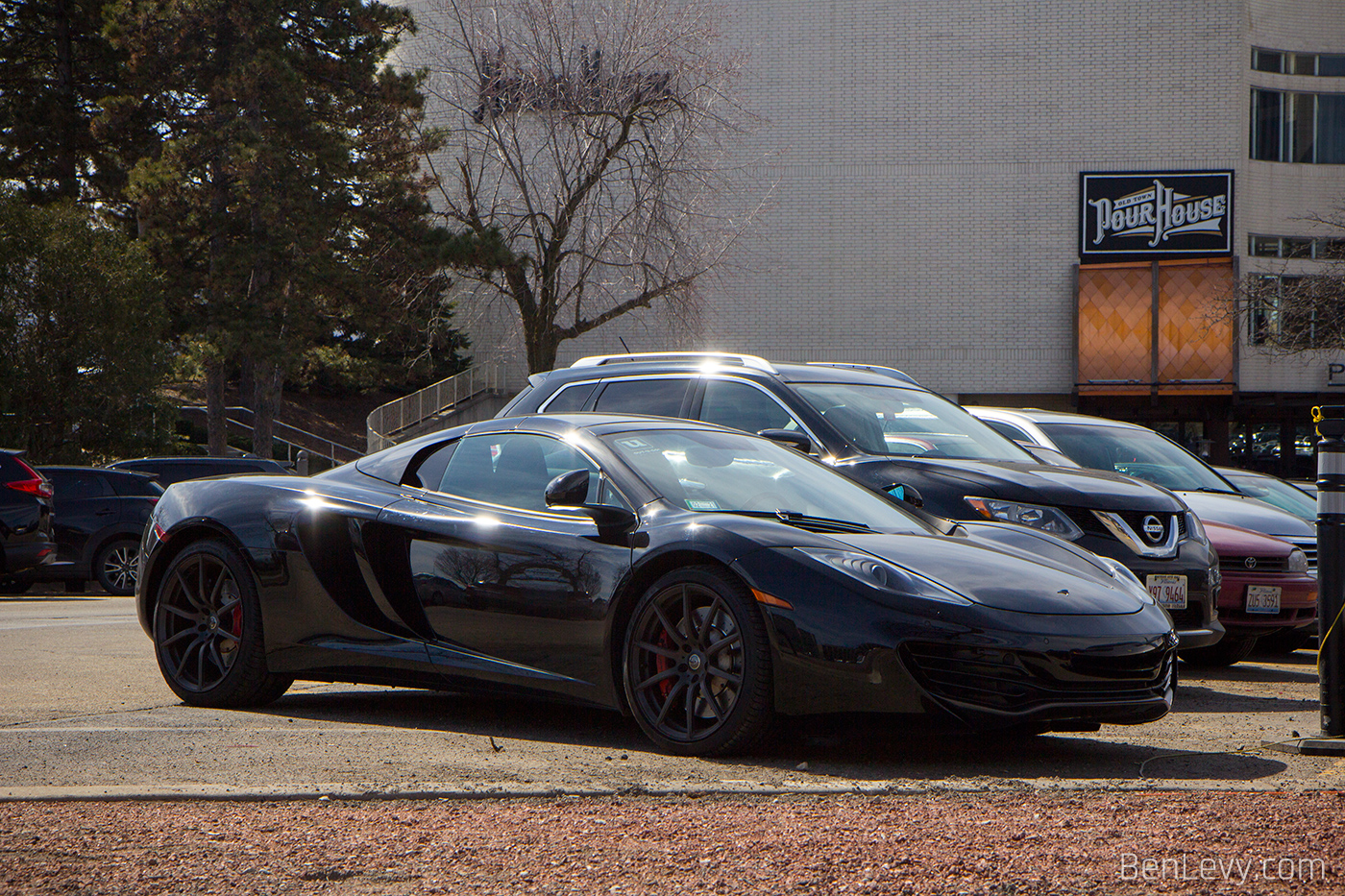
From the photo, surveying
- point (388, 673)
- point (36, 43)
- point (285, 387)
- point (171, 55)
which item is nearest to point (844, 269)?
point (171, 55)

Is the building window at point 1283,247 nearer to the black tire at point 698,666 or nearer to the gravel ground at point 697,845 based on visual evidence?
the black tire at point 698,666

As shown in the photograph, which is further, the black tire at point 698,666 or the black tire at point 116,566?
the black tire at point 116,566

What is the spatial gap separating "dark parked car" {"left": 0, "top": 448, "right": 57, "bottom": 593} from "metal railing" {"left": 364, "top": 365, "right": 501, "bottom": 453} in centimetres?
2082

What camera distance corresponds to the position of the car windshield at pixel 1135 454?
10.1 meters

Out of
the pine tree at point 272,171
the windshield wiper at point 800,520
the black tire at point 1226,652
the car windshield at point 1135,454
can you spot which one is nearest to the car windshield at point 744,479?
the windshield wiper at point 800,520

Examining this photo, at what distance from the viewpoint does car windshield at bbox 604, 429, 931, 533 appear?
5.42 metres

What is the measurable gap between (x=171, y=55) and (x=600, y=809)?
28988 mm

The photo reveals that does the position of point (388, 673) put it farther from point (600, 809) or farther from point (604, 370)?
point (604, 370)

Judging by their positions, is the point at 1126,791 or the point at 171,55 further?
the point at 171,55

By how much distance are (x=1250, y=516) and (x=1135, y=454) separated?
1.27 metres

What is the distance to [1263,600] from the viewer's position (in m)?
8.41

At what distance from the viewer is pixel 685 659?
16.1 ft

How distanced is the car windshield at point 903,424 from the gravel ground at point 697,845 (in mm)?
3843

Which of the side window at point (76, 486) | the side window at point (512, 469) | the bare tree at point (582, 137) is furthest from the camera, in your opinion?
the bare tree at point (582, 137)
